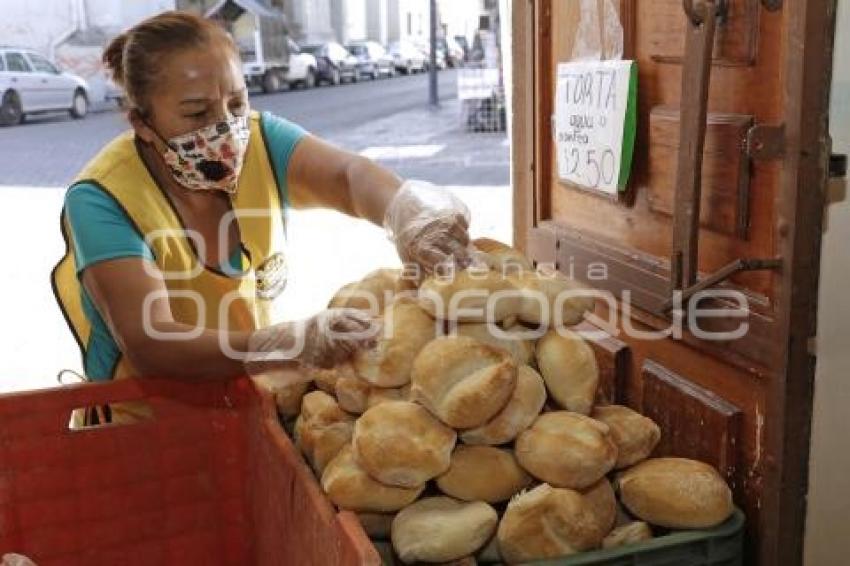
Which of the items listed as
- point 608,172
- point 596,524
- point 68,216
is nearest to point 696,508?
point 596,524

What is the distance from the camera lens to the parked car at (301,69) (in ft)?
95.9

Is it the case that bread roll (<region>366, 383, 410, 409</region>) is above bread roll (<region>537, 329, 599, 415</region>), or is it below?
below

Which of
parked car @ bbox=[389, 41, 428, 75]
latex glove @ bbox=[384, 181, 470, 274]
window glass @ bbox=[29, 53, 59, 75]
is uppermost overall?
window glass @ bbox=[29, 53, 59, 75]

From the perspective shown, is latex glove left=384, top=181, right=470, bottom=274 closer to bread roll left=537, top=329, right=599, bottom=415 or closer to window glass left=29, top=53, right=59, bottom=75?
bread roll left=537, top=329, right=599, bottom=415

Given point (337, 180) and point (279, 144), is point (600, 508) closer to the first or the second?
point (337, 180)

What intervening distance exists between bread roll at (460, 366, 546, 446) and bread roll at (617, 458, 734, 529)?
22 centimetres

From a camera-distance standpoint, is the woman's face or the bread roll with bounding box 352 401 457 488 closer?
the bread roll with bounding box 352 401 457 488

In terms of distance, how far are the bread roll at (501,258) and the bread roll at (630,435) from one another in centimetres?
34

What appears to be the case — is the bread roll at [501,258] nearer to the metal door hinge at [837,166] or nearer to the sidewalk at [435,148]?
the metal door hinge at [837,166]

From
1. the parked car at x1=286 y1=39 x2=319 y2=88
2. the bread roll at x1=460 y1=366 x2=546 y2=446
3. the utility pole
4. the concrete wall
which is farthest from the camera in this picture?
the parked car at x1=286 y1=39 x2=319 y2=88

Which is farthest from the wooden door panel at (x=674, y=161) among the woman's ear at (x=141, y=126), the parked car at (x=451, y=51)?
the parked car at (x=451, y=51)

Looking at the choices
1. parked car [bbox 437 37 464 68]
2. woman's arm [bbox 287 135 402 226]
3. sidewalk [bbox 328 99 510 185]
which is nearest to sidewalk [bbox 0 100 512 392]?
sidewalk [bbox 328 99 510 185]

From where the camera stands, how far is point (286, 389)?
6.71 feet

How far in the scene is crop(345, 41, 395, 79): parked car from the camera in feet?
117
